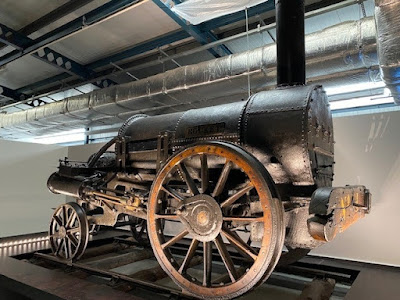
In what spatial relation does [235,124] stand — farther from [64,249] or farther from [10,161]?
[10,161]

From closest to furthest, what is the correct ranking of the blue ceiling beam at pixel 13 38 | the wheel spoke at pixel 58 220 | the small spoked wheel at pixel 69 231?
the small spoked wheel at pixel 69 231, the wheel spoke at pixel 58 220, the blue ceiling beam at pixel 13 38

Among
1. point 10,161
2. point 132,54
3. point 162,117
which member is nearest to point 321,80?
point 162,117

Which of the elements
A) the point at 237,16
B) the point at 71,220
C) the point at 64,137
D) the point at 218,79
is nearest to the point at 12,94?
the point at 64,137

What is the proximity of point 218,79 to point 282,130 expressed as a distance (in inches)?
66.9

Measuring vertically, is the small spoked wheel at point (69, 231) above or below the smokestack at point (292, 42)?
below

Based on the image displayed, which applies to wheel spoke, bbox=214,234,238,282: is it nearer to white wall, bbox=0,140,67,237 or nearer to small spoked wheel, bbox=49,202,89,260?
small spoked wheel, bbox=49,202,89,260

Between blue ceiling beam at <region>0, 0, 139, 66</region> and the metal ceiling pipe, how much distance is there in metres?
2.27

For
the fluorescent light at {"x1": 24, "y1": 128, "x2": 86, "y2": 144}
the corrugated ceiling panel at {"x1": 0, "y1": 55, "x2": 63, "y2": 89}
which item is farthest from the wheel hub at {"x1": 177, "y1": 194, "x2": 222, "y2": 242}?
the fluorescent light at {"x1": 24, "y1": 128, "x2": 86, "y2": 144}

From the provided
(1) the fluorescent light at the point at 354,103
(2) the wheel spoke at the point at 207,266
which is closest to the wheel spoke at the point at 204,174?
(2) the wheel spoke at the point at 207,266

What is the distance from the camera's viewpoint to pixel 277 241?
1.82 m

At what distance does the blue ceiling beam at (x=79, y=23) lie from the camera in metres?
3.49

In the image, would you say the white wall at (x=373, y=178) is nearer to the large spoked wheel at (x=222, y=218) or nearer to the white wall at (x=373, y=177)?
the white wall at (x=373, y=177)

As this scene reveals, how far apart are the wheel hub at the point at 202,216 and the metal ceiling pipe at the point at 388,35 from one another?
5.44 ft

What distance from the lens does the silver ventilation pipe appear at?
9.56ft
